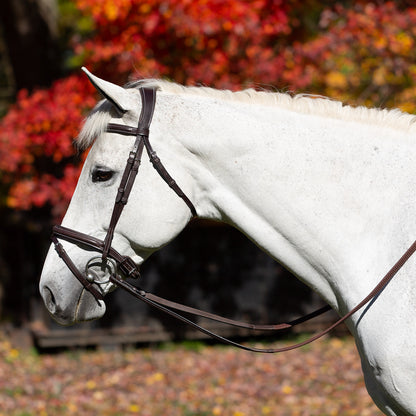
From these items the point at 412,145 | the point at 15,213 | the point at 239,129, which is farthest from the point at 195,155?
the point at 15,213

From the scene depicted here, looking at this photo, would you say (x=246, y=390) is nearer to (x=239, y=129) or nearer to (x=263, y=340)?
(x=263, y=340)

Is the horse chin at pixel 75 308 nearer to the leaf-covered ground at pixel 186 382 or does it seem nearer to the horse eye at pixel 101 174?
the horse eye at pixel 101 174

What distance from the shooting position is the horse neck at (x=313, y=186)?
87.6 inches

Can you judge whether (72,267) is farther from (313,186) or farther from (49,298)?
(313,186)

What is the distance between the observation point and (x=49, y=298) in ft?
8.00

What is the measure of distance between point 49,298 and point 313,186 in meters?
1.31

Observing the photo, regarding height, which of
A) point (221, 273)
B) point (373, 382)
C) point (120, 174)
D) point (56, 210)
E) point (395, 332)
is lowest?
point (221, 273)

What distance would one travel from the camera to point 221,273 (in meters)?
7.55

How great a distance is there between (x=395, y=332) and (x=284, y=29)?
4.72m

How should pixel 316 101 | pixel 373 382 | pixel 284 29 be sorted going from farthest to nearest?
pixel 284 29 → pixel 316 101 → pixel 373 382

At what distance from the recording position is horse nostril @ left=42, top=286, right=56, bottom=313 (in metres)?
2.43

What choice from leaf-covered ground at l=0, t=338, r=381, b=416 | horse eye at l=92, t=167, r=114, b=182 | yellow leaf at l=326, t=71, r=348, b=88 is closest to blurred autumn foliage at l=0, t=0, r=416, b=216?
yellow leaf at l=326, t=71, r=348, b=88

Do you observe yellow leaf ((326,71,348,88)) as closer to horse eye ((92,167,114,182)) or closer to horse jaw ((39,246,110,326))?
horse eye ((92,167,114,182))

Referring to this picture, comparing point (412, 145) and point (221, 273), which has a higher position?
point (412, 145)
